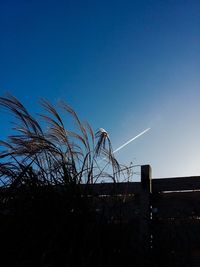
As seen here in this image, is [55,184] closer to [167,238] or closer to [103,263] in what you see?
[103,263]

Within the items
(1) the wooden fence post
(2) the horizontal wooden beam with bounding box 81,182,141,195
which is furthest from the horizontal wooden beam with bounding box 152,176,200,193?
(2) the horizontal wooden beam with bounding box 81,182,141,195

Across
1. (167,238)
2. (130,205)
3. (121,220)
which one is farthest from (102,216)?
(130,205)

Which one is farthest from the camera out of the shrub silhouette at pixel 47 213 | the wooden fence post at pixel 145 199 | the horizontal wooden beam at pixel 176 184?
the horizontal wooden beam at pixel 176 184

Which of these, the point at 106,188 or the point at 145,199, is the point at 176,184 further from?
the point at 106,188

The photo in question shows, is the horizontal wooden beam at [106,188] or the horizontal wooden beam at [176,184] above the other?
the horizontal wooden beam at [176,184]

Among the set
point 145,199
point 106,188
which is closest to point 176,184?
point 145,199

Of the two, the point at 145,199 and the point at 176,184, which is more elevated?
the point at 176,184

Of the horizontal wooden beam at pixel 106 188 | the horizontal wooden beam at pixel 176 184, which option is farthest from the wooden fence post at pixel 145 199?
the horizontal wooden beam at pixel 106 188

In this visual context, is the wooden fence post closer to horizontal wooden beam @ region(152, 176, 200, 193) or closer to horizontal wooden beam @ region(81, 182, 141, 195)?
horizontal wooden beam @ region(152, 176, 200, 193)

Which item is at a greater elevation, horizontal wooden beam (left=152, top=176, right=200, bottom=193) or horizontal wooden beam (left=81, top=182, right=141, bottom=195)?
horizontal wooden beam (left=152, top=176, right=200, bottom=193)

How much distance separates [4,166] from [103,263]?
2.74ft

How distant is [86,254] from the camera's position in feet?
6.77

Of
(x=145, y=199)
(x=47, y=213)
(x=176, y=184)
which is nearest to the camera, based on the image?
(x=47, y=213)

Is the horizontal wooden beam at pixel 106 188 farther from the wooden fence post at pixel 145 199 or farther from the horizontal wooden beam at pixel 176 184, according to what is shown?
the horizontal wooden beam at pixel 176 184
